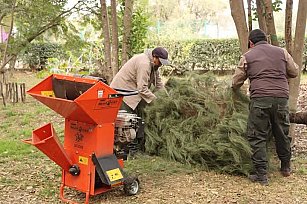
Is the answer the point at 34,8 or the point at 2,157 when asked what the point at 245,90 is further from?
the point at 34,8

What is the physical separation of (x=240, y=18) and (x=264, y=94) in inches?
62.7

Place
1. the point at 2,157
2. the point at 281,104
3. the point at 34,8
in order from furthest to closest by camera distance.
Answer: the point at 34,8 → the point at 2,157 → the point at 281,104

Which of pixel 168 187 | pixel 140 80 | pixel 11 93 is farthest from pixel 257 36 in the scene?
pixel 11 93

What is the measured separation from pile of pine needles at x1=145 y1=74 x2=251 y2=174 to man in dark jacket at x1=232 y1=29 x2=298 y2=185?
0.21 meters

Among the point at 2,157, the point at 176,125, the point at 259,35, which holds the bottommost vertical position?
the point at 2,157

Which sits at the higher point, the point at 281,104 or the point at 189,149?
the point at 281,104

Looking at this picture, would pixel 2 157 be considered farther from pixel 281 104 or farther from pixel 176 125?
pixel 281 104

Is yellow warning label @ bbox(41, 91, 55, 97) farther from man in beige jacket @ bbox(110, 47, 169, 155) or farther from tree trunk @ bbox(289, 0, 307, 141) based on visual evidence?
tree trunk @ bbox(289, 0, 307, 141)

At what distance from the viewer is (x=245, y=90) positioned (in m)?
6.29

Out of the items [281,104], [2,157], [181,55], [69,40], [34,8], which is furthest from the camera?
[181,55]

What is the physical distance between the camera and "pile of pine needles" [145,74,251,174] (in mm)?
5766

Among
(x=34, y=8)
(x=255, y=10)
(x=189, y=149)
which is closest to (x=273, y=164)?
(x=189, y=149)

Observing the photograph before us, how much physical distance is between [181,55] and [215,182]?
15940 millimetres

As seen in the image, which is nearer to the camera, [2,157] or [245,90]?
[245,90]
